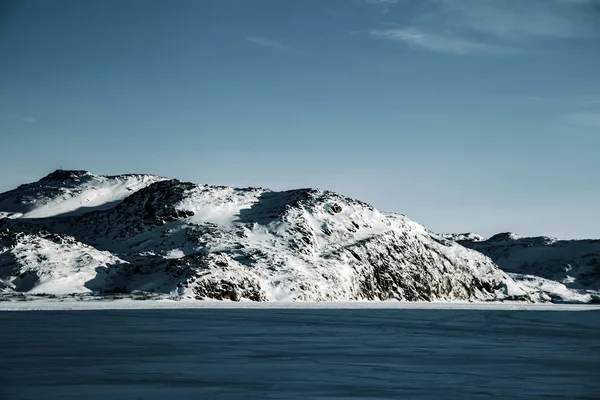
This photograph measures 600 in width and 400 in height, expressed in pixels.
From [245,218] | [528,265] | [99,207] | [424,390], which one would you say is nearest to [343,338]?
[424,390]

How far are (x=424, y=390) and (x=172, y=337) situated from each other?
42.0 ft

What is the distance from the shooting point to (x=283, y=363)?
16.7m

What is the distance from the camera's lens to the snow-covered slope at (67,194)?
4390 inches

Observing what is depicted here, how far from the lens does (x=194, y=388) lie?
492 inches

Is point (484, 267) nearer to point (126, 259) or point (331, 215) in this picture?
point (331, 215)

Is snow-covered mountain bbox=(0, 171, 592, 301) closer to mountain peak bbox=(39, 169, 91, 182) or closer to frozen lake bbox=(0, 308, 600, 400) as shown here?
mountain peak bbox=(39, 169, 91, 182)

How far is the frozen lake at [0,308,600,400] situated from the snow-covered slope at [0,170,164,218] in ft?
285

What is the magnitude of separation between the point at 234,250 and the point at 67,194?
4951 centimetres

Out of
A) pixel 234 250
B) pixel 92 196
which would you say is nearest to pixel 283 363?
pixel 234 250

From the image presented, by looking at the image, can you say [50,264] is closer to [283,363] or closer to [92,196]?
[92,196]

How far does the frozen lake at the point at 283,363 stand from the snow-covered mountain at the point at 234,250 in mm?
37611

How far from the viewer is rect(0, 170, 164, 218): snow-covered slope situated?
A: 111500mm

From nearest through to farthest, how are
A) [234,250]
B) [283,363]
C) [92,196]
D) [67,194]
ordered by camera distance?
[283,363] → [234,250] → [92,196] → [67,194]

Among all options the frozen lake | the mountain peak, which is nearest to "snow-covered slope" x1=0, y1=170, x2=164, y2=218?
the mountain peak
